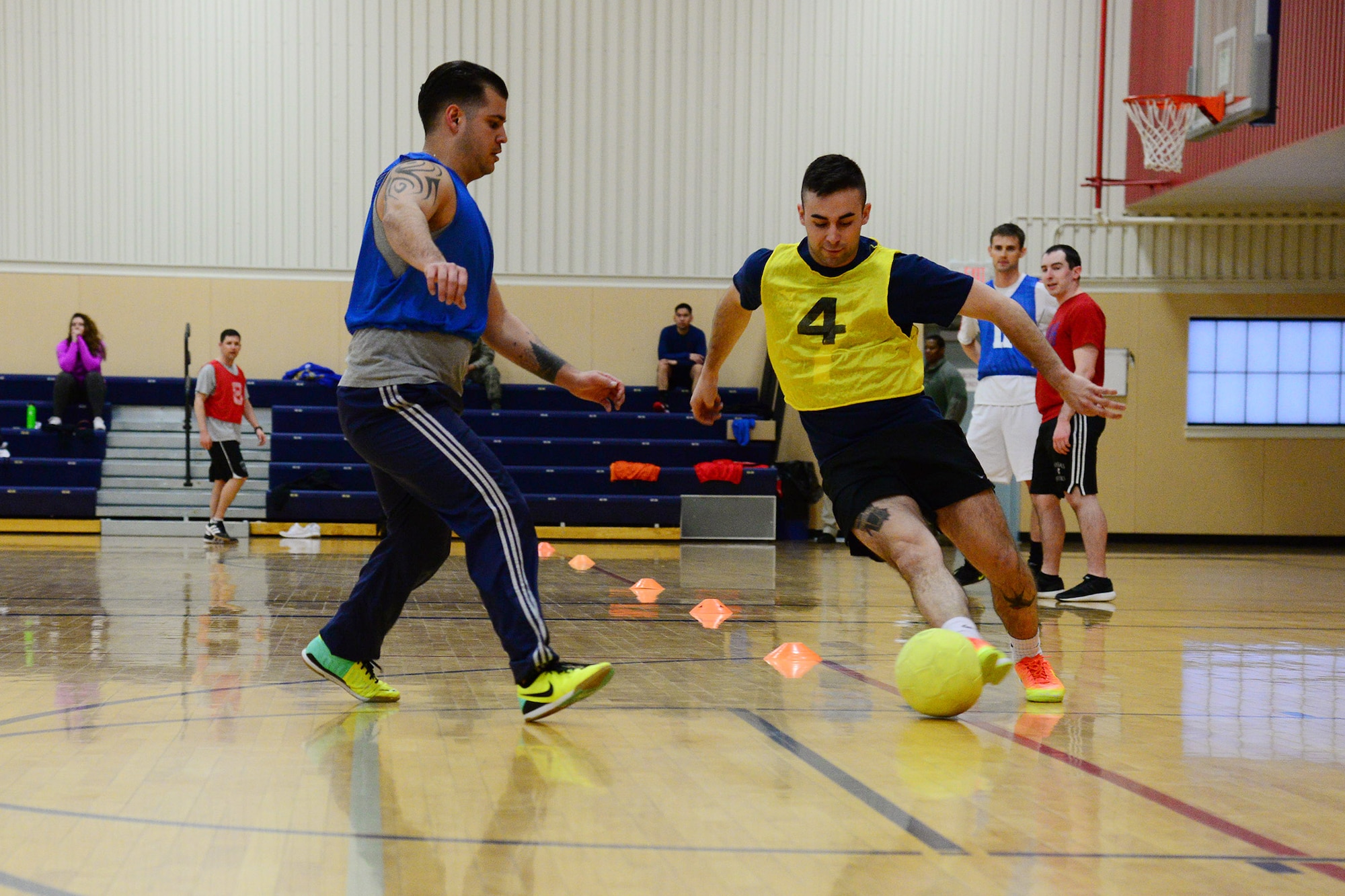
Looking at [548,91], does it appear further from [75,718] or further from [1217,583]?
[75,718]

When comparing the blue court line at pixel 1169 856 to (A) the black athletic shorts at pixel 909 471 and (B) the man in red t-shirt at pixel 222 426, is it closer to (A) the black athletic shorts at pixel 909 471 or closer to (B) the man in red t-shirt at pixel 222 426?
(A) the black athletic shorts at pixel 909 471

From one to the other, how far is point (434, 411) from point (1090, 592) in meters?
4.73

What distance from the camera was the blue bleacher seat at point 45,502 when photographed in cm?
1242

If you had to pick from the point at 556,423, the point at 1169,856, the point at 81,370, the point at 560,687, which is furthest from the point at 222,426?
the point at 1169,856

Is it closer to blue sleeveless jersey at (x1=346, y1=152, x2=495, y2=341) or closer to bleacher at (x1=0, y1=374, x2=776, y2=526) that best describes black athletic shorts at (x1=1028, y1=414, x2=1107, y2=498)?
blue sleeveless jersey at (x1=346, y1=152, x2=495, y2=341)

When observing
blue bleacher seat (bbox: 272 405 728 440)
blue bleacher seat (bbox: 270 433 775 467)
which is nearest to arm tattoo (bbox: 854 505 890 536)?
blue bleacher seat (bbox: 270 433 775 467)

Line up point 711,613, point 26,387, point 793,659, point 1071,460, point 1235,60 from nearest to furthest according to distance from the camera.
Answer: point 793,659 < point 711,613 < point 1071,460 < point 1235,60 < point 26,387

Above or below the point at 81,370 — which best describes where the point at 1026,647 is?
below

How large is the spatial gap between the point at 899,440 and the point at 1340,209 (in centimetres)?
1294

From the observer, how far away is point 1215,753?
3.06 m

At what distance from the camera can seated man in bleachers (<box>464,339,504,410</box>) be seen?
13984mm

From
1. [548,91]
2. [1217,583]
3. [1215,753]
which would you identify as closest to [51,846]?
[1215,753]

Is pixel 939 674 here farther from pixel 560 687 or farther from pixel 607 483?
pixel 607 483

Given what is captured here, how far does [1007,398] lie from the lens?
711 centimetres
